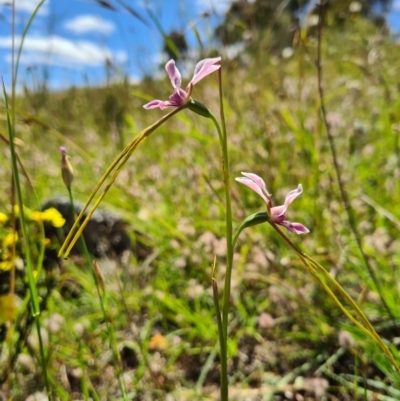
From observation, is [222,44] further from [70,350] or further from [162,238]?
[70,350]

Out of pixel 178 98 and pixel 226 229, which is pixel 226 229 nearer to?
pixel 226 229

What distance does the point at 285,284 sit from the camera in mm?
1088

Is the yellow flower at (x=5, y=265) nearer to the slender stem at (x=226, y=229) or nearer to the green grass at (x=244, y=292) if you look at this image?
the green grass at (x=244, y=292)

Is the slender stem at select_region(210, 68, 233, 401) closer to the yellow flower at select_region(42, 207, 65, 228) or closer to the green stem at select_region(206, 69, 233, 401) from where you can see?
the green stem at select_region(206, 69, 233, 401)

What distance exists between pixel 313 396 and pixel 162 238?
759mm

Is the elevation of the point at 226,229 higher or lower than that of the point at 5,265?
higher

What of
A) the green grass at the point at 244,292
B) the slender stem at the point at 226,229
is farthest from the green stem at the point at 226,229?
the green grass at the point at 244,292

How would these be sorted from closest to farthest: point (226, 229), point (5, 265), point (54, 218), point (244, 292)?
point (226, 229), point (5, 265), point (54, 218), point (244, 292)

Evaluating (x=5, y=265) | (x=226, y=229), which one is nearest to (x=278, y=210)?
(x=226, y=229)

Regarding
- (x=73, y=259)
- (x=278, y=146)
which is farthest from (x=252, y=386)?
(x=278, y=146)

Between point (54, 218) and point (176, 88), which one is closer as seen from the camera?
point (176, 88)

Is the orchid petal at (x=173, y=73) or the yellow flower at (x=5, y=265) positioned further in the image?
the yellow flower at (x=5, y=265)

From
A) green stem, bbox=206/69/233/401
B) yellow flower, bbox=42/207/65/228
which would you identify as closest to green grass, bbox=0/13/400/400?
yellow flower, bbox=42/207/65/228

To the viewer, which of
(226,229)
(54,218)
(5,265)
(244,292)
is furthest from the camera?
(244,292)
